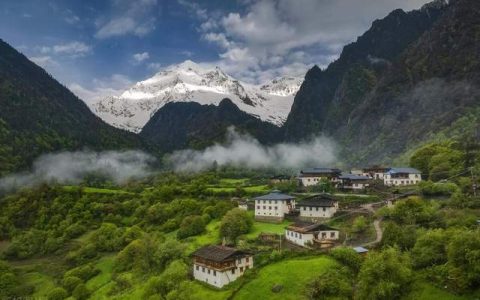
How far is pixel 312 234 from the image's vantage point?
7044cm

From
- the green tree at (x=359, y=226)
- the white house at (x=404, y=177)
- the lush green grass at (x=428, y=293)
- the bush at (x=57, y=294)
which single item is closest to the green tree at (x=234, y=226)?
the green tree at (x=359, y=226)

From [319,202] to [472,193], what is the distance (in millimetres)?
26235

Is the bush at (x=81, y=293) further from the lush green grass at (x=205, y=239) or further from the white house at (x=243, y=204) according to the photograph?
the white house at (x=243, y=204)

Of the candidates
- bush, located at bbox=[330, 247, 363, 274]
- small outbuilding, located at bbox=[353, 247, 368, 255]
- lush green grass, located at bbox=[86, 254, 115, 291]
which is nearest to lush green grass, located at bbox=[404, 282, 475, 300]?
bush, located at bbox=[330, 247, 363, 274]

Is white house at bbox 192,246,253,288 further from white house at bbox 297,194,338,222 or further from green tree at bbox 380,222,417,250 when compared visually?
white house at bbox 297,194,338,222

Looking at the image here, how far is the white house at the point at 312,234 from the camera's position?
70.2m

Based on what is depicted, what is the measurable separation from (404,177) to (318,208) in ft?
111

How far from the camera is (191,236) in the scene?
89562 millimetres

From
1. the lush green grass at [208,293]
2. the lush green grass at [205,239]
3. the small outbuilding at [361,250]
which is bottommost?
the lush green grass at [208,293]

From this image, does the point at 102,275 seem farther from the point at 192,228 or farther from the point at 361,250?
the point at 361,250

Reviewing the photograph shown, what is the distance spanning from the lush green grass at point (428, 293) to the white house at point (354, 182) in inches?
2325

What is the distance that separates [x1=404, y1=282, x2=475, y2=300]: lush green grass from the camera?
4694 cm

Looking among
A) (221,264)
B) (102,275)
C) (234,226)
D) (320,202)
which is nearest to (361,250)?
(221,264)

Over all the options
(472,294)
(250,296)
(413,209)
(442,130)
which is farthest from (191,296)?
(442,130)
